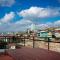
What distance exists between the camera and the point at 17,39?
11289 millimetres

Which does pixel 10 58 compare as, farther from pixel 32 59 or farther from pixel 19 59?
pixel 32 59

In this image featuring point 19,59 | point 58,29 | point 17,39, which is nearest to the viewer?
point 19,59

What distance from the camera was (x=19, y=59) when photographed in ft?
12.8

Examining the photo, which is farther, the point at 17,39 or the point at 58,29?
the point at 58,29

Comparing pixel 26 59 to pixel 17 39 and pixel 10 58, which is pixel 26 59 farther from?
pixel 17 39

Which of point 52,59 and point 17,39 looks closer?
point 52,59

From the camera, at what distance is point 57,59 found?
4.11 m

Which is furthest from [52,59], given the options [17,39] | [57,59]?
[17,39]

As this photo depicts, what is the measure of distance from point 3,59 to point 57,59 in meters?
1.35

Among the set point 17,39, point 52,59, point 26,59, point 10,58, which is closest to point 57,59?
point 52,59

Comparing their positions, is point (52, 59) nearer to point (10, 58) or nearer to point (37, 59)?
point (37, 59)

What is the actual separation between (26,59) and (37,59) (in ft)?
0.89

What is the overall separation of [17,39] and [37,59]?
7.38 metres

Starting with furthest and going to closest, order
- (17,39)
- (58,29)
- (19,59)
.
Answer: (58,29), (17,39), (19,59)
